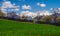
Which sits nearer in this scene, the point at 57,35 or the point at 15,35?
the point at 15,35

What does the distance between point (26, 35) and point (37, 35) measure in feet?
2.99

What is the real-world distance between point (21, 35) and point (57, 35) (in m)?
3.56

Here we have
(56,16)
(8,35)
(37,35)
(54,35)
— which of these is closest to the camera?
(8,35)

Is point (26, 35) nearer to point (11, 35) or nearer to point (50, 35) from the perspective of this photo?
point (11, 35)

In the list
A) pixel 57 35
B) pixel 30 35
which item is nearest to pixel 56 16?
pixel 57 35

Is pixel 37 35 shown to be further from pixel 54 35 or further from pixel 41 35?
pixel 54 35

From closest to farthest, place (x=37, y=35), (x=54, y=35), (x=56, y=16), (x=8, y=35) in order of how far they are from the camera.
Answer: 1. (x=8, y=35)
2. (x=37, y=35)
3. (x=54, y=35)
4. (x=56, y=16)

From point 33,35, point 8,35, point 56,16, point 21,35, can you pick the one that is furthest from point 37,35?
point 56,16

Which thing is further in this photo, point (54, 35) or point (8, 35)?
point (54, 35)

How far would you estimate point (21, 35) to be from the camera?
45.3ft

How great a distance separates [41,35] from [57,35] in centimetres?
184

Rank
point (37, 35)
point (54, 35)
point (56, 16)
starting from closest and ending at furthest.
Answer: point (37, 35) → point (54, 35) → point (56, 16)

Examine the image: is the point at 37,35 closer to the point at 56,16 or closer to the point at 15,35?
the point at 15,35

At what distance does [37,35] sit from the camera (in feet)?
46.9
